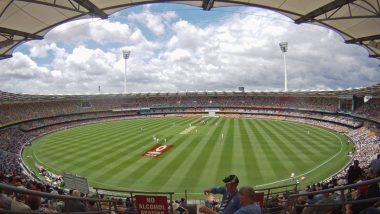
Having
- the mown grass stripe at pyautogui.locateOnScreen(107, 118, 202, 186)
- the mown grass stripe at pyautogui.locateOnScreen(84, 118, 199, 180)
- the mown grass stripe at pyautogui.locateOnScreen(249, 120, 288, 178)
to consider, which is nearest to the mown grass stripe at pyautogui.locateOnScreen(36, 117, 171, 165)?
the mown grass stripe at pyautogui.locateOnScreen(84, 118, 199, 180)

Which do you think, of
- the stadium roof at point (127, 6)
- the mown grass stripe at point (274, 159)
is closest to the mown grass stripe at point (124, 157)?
the mown grass stripe at point (274, 159)

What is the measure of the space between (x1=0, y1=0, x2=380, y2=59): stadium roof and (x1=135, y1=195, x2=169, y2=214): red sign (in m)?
6.64

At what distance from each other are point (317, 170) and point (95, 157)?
21238 mm

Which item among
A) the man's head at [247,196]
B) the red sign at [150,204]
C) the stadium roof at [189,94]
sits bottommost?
the red sign at [150,204]

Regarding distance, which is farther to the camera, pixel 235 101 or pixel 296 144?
pixel 235 101

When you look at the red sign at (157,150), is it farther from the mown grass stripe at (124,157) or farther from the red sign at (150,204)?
the red sign at (150,204)

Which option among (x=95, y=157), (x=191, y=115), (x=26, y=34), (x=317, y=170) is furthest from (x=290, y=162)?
(x=191, y=115)

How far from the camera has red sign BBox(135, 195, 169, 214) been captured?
9.23 meters

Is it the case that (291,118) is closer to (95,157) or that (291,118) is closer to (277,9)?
(95,157)

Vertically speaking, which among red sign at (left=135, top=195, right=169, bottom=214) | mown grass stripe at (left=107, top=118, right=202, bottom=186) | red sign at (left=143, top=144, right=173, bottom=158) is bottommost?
mown grass stripe at (left=107, top=118, right=202, bottom=186)

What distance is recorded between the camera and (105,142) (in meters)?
44.7

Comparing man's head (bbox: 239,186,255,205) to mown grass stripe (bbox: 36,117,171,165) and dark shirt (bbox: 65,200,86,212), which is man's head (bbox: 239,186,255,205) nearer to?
dark shirt (bbox: 65,200,86,212)

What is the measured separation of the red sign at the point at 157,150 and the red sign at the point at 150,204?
2541cm

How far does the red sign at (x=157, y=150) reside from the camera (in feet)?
116
